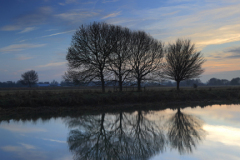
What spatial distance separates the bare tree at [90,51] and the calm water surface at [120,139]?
1762 cm

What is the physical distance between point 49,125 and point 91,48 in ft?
63.9

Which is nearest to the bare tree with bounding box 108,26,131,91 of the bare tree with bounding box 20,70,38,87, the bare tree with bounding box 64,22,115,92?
the bare tree with bounding box 64,22,115,92

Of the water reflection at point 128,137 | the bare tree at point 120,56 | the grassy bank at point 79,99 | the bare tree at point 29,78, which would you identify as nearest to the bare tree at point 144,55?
the bare tree at point 120,56

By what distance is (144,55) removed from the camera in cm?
3578

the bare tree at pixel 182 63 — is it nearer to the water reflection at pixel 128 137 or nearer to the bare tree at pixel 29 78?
the water reflection at pixel 128 137

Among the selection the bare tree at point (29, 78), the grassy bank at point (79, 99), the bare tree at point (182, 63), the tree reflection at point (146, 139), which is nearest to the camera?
the tree reflection at point (146, 139)

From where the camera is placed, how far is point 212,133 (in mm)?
10039

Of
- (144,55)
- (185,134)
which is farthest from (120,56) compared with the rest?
(185,134)

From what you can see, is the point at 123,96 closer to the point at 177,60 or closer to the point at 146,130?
the point at 146,130

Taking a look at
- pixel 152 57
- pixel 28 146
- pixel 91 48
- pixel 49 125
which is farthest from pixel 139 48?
pixel 28 146

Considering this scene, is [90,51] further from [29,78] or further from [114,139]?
[29,78]

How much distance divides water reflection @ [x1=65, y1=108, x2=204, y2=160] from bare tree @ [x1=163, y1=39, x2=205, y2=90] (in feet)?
94.5

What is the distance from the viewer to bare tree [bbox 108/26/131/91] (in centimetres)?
3208

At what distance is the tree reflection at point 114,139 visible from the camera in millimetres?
7352
